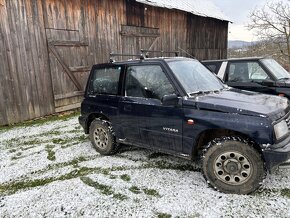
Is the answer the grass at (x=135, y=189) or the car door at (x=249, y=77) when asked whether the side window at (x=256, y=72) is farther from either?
the grass at (x=135, y=189)

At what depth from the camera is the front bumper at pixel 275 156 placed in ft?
9.87

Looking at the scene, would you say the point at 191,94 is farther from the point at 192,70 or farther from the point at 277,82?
the point at 277,82

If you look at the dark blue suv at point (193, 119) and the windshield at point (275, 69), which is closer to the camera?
the dark blue suv at point (193, 119)

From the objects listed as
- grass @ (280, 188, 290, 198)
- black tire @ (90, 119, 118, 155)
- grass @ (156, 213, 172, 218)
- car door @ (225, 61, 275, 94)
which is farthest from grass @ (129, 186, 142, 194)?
car door @ (225, 61, 275, 94)

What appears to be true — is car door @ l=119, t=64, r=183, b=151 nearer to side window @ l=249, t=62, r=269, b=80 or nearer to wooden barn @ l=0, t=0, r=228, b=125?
side window @ l=249, t=62, r=269, b=80

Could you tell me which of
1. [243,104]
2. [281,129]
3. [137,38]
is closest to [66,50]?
[137,38]

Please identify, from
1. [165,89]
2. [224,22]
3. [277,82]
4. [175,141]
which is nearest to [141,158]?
[175,141]

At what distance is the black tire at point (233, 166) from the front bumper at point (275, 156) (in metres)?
0.11

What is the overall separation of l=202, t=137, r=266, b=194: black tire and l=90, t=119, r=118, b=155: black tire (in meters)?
1.96

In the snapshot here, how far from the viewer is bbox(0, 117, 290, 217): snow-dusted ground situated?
311cm

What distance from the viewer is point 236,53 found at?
23281 mm

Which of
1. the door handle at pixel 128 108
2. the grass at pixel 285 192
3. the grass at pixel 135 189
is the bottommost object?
the grass at pixel 135 189

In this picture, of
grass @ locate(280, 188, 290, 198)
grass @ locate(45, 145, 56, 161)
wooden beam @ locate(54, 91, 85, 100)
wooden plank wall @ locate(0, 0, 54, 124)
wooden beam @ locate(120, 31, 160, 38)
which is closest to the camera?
grass @ locate(280, 188, 290, 198)

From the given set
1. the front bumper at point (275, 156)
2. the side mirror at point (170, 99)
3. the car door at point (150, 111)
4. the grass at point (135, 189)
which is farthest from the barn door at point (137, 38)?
the front bumper at point (275, 156)
